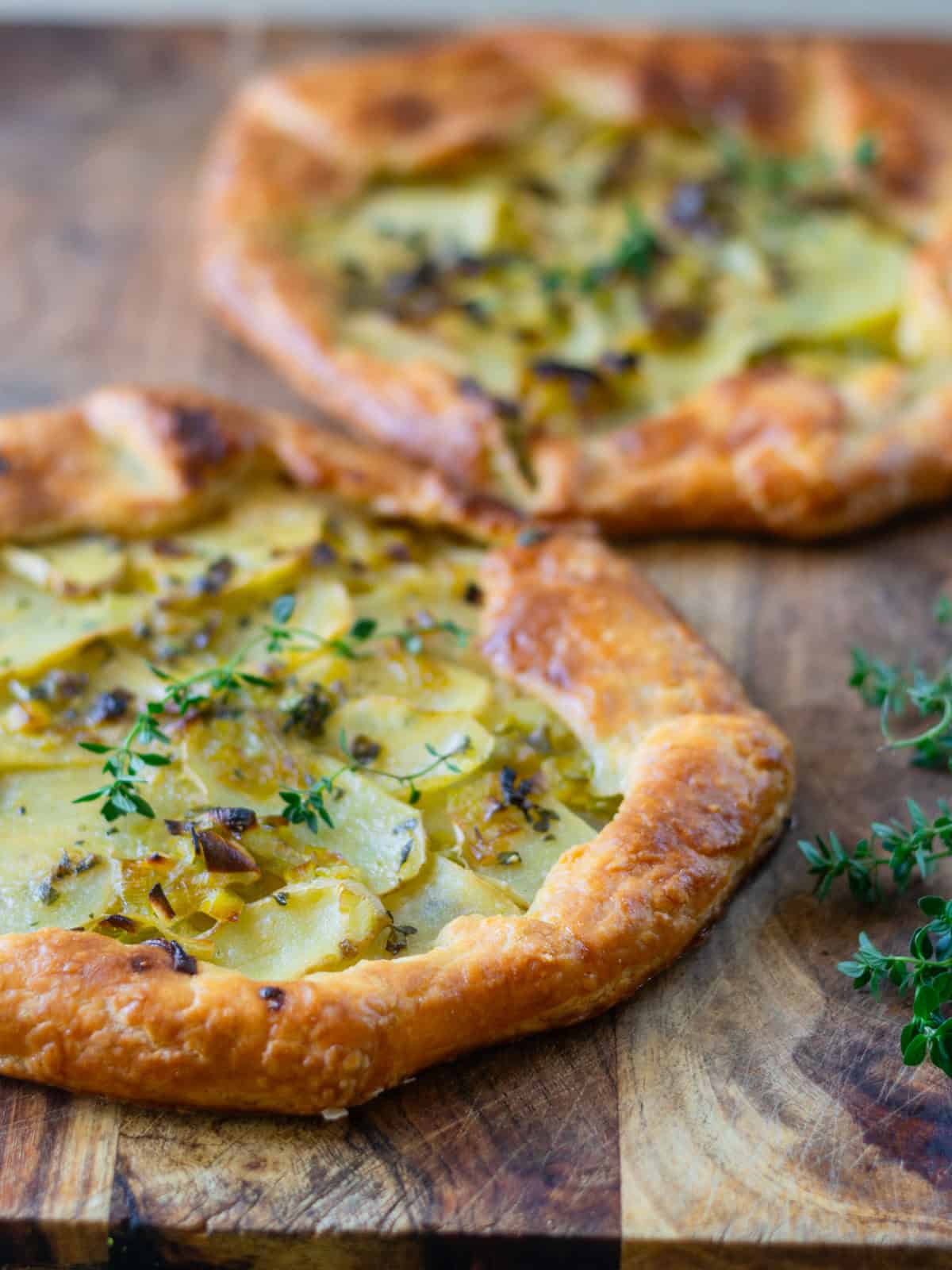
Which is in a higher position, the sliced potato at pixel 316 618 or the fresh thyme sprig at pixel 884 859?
the fresh thyme sprig at pixel 884 859

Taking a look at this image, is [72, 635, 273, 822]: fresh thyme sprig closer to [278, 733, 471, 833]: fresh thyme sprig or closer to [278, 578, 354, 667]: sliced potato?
[278, 578, 354, 667]: sliced potato

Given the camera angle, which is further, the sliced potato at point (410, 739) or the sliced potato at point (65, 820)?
the sliced potato at point (410, 739)

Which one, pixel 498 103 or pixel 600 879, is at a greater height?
pixel 498 103

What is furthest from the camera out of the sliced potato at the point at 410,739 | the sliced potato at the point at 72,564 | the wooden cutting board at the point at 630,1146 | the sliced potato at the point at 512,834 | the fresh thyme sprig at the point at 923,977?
the sliced potato at the point at 72,564

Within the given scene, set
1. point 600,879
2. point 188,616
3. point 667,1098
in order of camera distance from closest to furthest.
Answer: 1. point 667,1098
2. point 600,879
3. point 188,616

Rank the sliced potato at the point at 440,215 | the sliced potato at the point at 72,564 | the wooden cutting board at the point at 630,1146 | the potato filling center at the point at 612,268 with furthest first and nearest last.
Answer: the sliced potato at the point at 440,215
the potato filling center at the point at 612,268
the sliced potato at the point at 72,564
the wooden cutting board at the point at 630,1146

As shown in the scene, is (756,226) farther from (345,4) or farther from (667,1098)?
(667,1098)

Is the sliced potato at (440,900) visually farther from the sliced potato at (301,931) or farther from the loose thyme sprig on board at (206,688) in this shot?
the loose thyme sprig on board at (206,688)

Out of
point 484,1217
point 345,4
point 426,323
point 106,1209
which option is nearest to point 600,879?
point 484,1217

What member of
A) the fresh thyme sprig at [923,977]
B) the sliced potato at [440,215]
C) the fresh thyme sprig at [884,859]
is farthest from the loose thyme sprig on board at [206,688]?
the sliced potato at [440,215]
